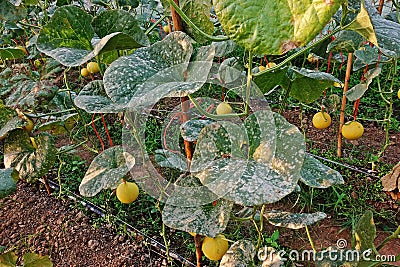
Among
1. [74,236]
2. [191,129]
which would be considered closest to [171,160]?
[191,129]

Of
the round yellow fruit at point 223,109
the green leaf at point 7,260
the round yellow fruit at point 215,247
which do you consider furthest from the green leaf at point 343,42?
the green leaf at point 7,260

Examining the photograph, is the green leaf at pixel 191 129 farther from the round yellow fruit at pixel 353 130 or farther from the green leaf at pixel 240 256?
the round yellow fruit at pixel 353 130

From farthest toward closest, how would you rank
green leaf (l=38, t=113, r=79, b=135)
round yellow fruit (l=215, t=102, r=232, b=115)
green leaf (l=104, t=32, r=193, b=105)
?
green leaf (l=38, t=113, r=79, b=135), round yellow fruit (l=215, t=102, r=232, b=115), green leaf (l=104, t=32, r=193, b=105)

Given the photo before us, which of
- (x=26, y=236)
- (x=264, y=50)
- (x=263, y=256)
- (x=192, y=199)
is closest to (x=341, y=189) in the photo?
(x=263, y=256)

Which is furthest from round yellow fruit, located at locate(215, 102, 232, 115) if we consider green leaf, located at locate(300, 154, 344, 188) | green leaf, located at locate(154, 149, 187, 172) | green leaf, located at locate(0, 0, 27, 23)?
green leaf, located at locate(0, 0, 27, 23)

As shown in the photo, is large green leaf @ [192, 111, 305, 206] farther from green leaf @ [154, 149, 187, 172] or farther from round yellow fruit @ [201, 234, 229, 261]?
round yellow fruit @ [201, 234, 229, 261]

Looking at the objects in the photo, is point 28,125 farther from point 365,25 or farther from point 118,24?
point 365,25

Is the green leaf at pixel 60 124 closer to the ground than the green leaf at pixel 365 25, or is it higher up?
closer to the ground
